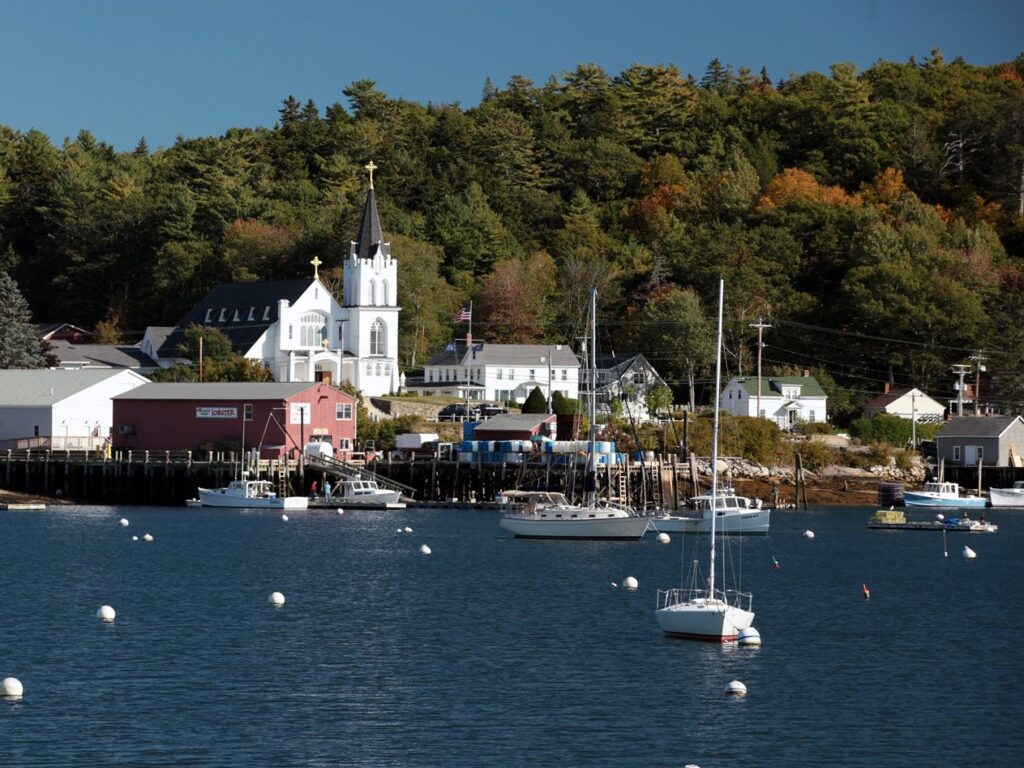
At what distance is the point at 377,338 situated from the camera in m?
118

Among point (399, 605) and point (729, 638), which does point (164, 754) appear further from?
point (399, 605)

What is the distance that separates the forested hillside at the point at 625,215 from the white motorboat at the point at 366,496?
35975 millimetres

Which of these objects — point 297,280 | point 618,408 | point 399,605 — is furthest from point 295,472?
point 399,605

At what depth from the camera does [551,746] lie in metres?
30.3

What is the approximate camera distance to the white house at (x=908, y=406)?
114 m

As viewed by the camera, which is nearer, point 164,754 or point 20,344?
point 164,754

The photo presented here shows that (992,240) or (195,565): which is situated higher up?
(992,240)

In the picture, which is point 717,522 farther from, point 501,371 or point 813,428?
point 501,371

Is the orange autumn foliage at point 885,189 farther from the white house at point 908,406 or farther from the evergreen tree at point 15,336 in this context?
the evergreen tree at point 15,336

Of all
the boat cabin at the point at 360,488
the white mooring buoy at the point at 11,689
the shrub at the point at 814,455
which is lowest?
the white mooring buoy at the point at 11,689

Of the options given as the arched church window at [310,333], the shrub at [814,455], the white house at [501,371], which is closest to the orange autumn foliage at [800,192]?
the white house at [501,371]

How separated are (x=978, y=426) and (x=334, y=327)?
42.7 metres

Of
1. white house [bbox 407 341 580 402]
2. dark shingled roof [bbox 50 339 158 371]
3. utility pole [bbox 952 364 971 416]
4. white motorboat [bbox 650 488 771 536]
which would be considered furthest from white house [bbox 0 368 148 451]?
utility pole [bbox 952 364 971 416]

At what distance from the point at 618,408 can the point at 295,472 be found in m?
Result: 25.3
